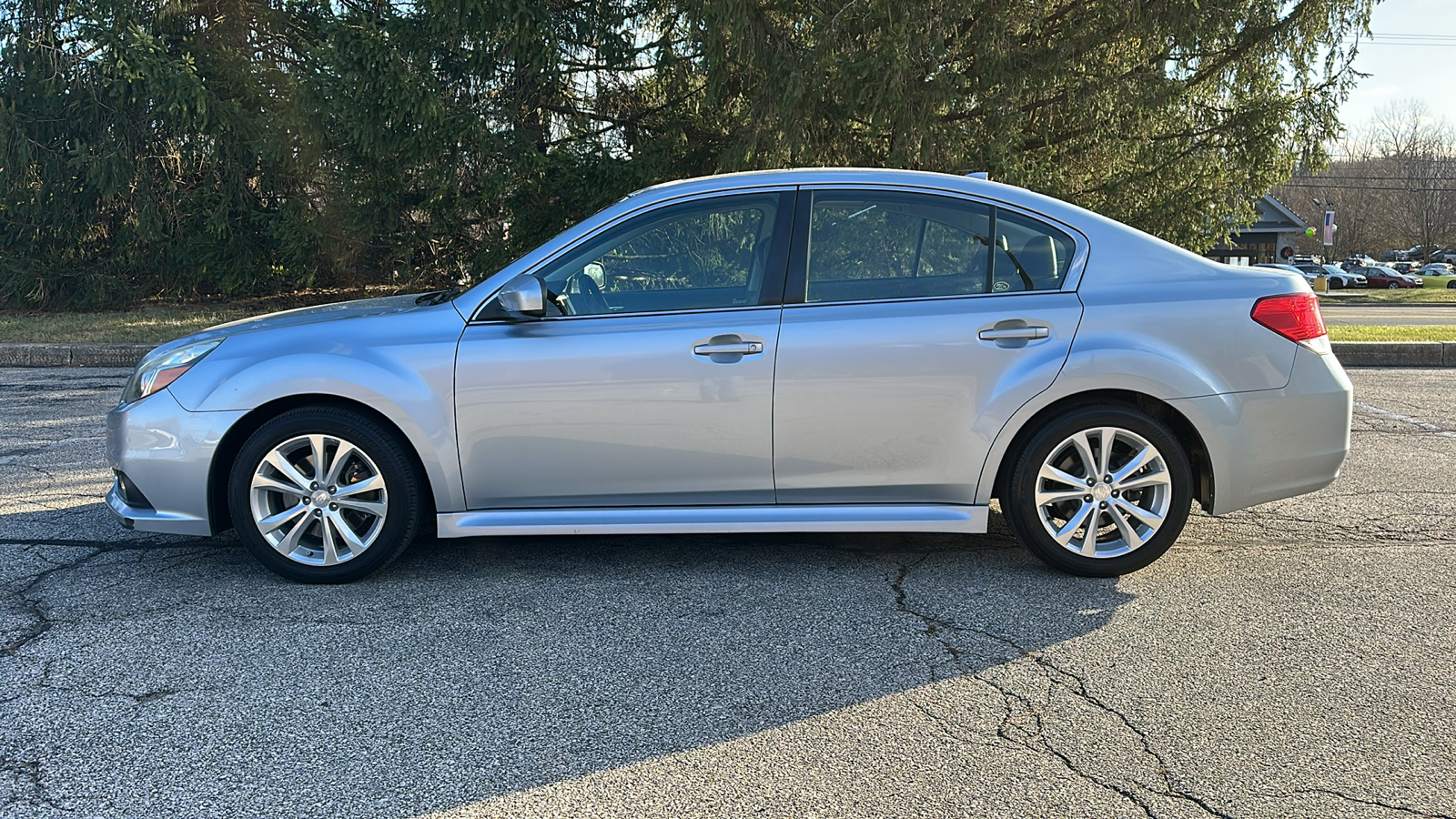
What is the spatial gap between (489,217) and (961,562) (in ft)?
40.6

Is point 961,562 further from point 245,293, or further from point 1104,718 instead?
point 245,293

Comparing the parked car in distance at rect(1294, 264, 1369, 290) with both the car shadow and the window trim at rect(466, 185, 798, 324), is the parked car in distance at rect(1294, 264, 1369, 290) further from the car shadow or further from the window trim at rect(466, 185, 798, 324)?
the car shadow

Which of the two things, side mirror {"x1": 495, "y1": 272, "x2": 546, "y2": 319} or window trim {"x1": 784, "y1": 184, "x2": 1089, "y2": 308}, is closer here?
side mirror {"x1": 495, "y1": 272, "x2": 546, "y2": 319}

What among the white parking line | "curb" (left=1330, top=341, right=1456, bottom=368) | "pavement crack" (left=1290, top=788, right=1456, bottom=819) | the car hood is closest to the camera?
"pavement crack" (left=1290, top=788, right=1456, bottom=819)

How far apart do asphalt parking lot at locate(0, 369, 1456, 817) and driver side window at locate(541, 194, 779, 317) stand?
3.73ft

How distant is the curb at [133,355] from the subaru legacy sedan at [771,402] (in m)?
8.79

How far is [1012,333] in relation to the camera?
14.4 ft

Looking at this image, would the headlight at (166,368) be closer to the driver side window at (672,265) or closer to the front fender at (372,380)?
the front fender at (372,380)

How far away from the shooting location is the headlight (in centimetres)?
450

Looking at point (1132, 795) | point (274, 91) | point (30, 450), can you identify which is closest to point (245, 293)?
point (274, 91)

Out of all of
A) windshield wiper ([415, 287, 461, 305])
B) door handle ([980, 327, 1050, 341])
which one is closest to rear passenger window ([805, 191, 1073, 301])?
door handle ([980, 327, 1050, 341])

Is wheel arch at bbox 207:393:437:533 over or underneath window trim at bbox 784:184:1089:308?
underneath

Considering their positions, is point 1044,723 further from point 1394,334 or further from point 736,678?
point 1394,334

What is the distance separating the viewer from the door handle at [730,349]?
172 inches
